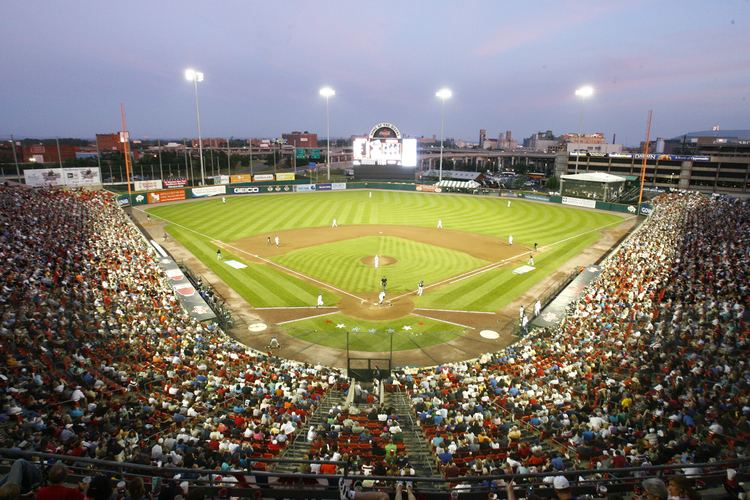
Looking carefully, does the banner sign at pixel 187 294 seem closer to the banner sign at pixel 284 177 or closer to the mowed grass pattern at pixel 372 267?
the mowed grass pattern at pixel 372 267

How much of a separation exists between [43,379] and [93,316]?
22.4ft

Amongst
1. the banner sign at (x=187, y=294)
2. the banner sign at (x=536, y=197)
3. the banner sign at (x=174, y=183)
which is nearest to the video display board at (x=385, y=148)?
the banner sign at (x=536, y=197)

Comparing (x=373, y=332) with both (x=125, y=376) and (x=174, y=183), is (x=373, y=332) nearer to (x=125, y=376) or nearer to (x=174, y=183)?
(x=125, y=376)

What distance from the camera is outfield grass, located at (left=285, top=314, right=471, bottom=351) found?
21.9 meters

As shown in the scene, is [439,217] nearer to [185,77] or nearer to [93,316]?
[185,77]

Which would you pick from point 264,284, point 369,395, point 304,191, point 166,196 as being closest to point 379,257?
point 264,284

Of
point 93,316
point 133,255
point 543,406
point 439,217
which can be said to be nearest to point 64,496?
point 543,406

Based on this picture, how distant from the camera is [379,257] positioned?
122ft

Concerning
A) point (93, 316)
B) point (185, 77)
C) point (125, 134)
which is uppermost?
point (185, 77)

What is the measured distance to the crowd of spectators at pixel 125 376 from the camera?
9945 mm

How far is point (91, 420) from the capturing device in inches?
415

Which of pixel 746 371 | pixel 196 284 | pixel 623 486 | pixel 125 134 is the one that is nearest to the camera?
pixel 623 486

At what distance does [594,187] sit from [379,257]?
46910 millimetres

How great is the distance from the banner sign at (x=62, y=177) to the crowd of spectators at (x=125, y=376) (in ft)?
134
